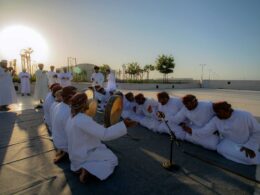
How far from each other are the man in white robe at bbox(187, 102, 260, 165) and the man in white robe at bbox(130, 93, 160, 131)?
1.66m

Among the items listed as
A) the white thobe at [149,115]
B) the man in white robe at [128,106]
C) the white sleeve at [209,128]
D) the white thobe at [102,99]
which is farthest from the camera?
the white thobe at [102,99]

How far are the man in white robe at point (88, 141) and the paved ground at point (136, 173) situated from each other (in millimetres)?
136

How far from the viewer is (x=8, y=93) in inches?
313

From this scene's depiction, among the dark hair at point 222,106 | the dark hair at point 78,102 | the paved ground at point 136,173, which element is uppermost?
the dark hair at point 78,102

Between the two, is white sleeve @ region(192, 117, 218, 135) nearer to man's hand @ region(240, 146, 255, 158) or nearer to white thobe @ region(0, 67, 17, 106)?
man's hand @ region(240, 146, 255, 158)

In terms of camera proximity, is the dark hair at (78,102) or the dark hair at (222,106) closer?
the dark hair at (78,102)

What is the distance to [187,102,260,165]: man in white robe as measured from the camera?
9.94 feet

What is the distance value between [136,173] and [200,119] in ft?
5.55

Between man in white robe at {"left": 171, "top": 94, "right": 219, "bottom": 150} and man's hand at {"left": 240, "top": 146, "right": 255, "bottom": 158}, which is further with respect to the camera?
man in white robe at {"left": 171, "top": 94, "right": 219, "bottom": 150}

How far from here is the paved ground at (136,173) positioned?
2375 mm

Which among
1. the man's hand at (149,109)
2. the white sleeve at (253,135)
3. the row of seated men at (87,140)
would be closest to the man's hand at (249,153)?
the white sleeve at (253,135)

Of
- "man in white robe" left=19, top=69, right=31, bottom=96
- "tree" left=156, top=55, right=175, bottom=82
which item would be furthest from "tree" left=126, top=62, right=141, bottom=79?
"man in white robe" left=19, top=69, right=31, bottom=96

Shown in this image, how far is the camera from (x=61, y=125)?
3.13 meters

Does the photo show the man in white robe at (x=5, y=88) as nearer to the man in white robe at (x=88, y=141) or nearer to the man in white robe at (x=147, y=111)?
the man in white robe at (x=147, y=111)
